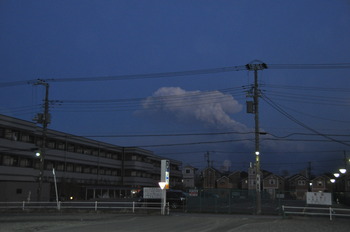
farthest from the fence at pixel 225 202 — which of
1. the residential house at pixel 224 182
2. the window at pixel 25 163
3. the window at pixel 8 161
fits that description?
the residential house at pixel 224 182

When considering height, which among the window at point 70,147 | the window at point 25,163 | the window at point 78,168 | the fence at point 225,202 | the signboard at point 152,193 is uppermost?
the window at point 70,147

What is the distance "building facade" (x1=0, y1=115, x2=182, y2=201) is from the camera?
163ft

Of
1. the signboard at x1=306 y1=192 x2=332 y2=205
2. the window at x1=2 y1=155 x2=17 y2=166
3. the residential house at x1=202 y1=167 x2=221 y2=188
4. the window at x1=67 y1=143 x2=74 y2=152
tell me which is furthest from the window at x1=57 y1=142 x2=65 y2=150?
the signboard at x1=306 y1=192 x2=332 y2=205

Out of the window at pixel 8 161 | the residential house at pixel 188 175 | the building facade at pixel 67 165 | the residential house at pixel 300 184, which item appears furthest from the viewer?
the residential house at pixel 188 175

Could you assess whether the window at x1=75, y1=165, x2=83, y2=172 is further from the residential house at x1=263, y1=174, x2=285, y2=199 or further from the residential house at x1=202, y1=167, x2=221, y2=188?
the residential house at x1=263, y1=174, x2=285, y2=199

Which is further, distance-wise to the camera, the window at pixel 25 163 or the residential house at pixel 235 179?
the residential house at pixel 235 179

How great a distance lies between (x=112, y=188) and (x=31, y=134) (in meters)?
23.2

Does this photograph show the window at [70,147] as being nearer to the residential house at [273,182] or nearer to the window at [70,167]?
the window at [70,167]

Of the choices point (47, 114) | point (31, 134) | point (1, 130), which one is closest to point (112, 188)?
point (31, 134)

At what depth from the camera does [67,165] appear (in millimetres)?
65062

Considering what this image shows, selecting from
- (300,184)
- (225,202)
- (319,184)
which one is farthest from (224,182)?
(225,202)

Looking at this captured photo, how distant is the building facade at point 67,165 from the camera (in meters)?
49.7

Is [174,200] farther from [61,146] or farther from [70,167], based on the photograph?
[70,167]

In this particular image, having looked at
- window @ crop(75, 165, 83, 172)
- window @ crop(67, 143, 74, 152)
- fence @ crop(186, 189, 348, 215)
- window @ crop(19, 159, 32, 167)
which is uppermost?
window @ crop(67, 143, 74, 152)
